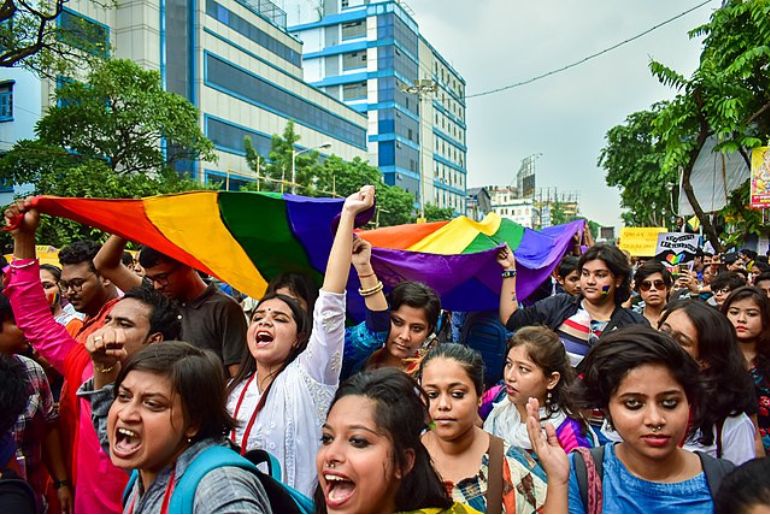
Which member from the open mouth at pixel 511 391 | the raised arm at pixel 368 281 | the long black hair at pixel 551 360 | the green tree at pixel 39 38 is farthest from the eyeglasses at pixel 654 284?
the green tree at pixel 39 38

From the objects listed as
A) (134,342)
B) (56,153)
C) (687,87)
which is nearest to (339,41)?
(56,153)

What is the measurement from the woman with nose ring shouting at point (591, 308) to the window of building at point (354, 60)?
197 feet

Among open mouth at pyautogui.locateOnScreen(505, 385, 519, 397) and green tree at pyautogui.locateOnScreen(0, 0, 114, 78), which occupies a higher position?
green tree at pyautogui.locateOnScreen(0, 0, 114, 78)

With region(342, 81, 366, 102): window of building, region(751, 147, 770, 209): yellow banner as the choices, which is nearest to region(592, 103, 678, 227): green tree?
region(751, 147, 770, 209): yellow banner

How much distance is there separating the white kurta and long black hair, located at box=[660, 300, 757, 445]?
1464 mm

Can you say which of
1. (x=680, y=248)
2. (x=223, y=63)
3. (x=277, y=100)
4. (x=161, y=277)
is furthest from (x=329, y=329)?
(x=277, y=100)

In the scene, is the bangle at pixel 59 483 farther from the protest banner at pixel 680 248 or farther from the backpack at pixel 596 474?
the protest banner at pixel 680 248

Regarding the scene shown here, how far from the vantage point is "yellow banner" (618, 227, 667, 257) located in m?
12.9

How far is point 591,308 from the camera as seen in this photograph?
12.1ft

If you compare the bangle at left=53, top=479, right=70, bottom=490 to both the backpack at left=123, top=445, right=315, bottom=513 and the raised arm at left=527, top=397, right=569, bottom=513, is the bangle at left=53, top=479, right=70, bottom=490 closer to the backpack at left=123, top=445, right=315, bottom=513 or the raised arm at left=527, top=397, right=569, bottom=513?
the backpack at left=123, top=445, right=315, bottom=513

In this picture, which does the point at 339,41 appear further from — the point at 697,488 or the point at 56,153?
the point at 697,488

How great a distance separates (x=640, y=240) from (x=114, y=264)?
39.6ft

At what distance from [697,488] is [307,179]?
30221 mm

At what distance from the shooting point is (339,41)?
6175 centimetres
